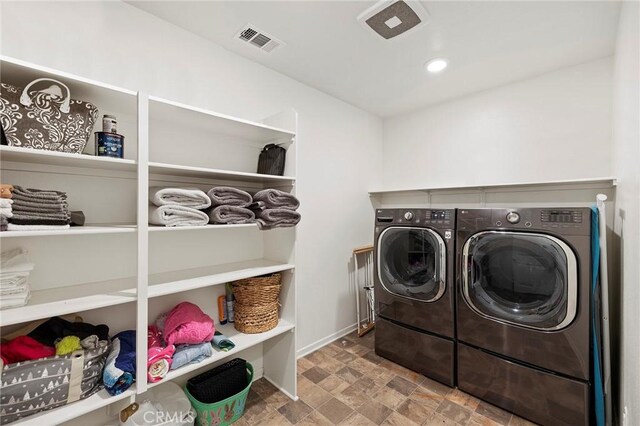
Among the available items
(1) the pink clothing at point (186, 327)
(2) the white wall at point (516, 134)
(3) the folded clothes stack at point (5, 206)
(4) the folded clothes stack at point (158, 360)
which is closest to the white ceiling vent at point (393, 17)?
(2) the white wall at point (516, 134)

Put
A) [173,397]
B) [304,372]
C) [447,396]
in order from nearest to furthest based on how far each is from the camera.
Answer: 1. [173,397]
2. [447,396]
3. [304,372]

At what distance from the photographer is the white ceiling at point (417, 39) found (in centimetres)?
151

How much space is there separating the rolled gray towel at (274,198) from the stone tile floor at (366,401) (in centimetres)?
129

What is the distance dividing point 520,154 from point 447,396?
6.45 feet

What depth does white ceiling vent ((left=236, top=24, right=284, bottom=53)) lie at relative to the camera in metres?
1.70

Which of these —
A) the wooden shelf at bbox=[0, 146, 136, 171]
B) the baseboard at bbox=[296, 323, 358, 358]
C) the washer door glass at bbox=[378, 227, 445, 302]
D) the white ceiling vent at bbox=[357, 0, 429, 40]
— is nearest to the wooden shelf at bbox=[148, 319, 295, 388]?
the baseboard at bbox=[296, 323, 358, 358]

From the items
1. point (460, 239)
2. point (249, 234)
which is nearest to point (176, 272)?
point (249, 234)

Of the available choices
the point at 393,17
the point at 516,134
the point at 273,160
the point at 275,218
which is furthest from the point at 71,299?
the point at 516,134

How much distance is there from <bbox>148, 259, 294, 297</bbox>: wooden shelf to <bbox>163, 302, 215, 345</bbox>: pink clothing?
190mm

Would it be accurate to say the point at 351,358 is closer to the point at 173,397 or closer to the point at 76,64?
the point at 173,397

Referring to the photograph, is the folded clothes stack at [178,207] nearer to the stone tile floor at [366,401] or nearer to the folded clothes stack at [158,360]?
the folded clothes stack at [158,360]

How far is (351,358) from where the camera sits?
7.84 ft

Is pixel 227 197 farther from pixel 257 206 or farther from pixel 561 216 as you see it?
pixel 561 216

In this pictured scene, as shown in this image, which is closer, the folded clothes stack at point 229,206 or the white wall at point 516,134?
the folded clothes stack at point 229,206
